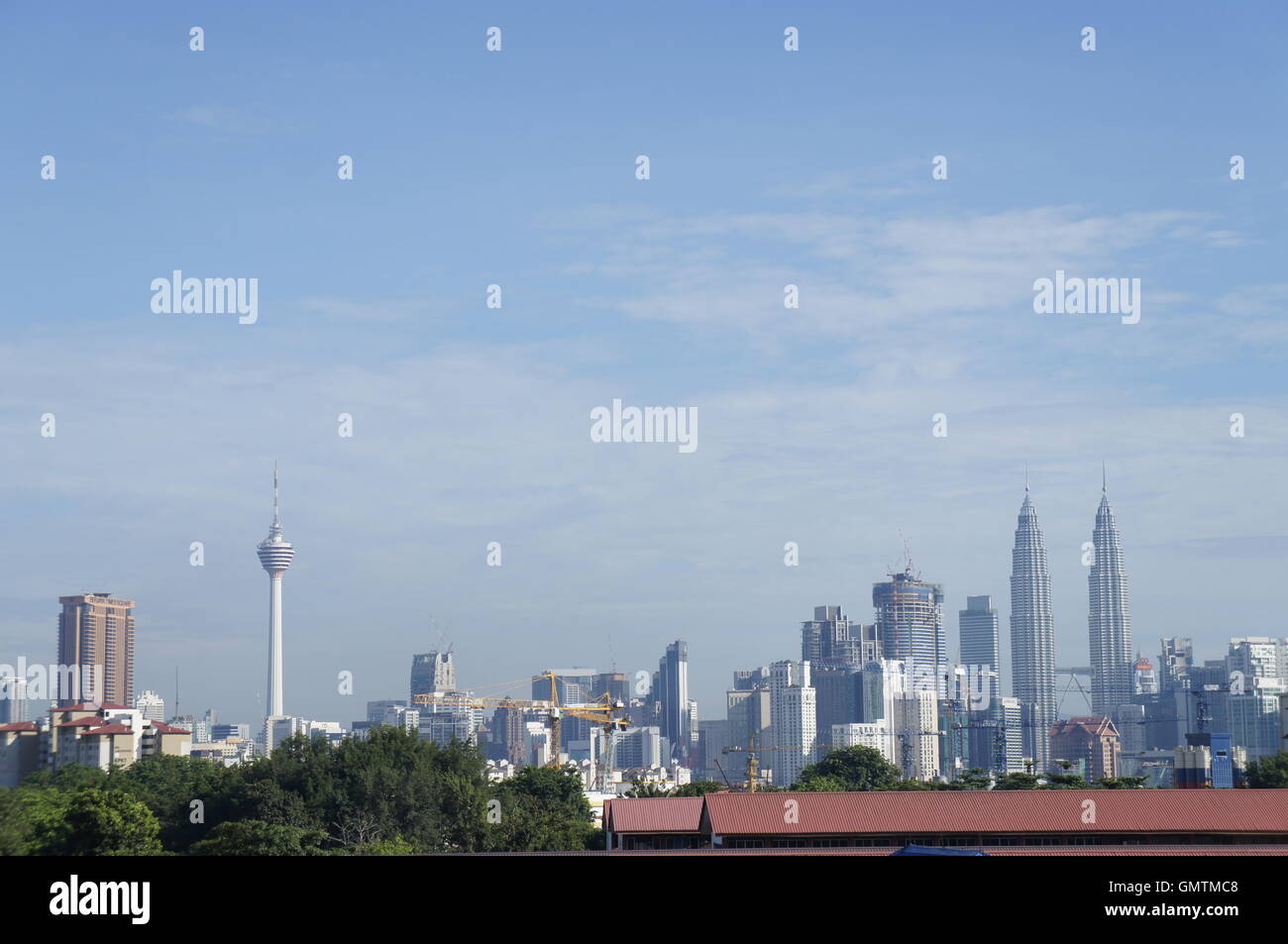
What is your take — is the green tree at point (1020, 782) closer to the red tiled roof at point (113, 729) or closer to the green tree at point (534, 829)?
the green tree at point (534, 829)

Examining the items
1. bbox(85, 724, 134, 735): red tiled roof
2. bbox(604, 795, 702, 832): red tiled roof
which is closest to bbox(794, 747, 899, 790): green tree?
bbox(604, 795, 702, 832): red tiled roof

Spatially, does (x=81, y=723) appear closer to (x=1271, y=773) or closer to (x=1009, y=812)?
(x=1271, y=773)

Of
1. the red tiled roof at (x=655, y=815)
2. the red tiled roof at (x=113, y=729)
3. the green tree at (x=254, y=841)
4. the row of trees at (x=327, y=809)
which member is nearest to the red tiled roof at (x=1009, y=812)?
the red tiled roof at (x=655, y=815)

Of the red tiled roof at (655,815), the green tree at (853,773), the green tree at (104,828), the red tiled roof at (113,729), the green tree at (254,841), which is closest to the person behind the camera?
the red tiled roof at (655,815)

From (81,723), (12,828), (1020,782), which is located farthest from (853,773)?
(81,723)

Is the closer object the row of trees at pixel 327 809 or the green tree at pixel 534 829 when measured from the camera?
the row of trees at pixel 327 809

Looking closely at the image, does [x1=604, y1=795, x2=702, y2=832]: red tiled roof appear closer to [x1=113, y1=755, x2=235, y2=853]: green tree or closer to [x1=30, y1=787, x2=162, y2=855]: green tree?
[x1=30, y1=787, x2=162, y2=855]: green tree
